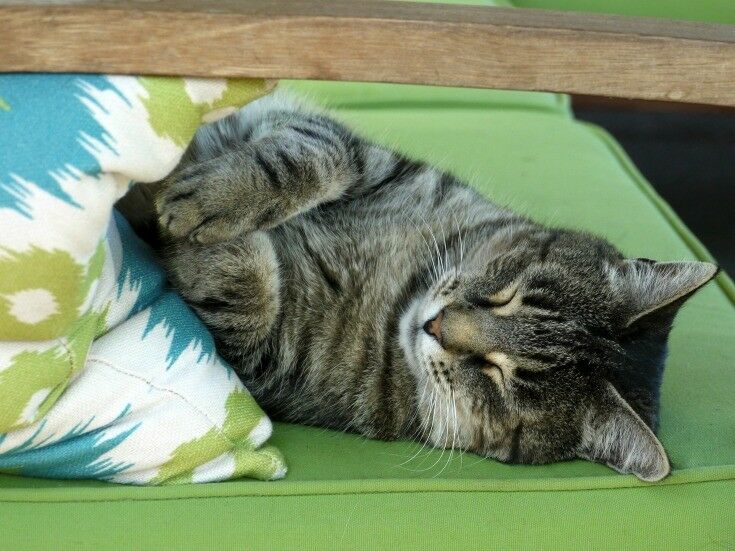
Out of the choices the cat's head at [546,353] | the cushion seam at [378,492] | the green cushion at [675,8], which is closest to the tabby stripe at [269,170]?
the cat's head at [546,353]

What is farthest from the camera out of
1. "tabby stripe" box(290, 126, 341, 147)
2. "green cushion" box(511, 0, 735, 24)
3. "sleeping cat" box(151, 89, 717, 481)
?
"green cushion" box(511, 0, 735, 24)

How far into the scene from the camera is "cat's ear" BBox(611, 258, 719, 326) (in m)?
1.30

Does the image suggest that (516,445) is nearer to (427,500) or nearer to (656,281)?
(427,500)

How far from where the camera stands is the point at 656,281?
1.37 m

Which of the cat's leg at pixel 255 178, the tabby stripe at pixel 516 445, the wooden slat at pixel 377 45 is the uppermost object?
the wooden slat at pixel 377 45

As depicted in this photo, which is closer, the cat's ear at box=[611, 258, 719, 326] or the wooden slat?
the wooden slat

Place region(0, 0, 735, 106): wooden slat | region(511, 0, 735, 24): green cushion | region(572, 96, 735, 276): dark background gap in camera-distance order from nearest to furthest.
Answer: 1. region(0, 0, 735, 106): wooden slat
2. region(511, 0, 735, 24): green cushion
3. region(572, 96, 735, 276): dark background gap

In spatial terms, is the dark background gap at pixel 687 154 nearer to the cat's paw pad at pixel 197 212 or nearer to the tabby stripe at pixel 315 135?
the tabby stripe at pixel 315 135

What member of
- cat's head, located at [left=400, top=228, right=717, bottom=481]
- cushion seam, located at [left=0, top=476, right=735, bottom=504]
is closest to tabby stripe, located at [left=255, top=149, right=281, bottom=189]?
cat's head, located at [left=400, top=228, right=717, bottom=481]

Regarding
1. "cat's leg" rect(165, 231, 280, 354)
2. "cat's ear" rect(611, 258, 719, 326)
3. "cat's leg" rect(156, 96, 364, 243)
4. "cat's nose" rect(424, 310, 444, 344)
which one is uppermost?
"cat's leg" rect(156, 96, 364, 243)

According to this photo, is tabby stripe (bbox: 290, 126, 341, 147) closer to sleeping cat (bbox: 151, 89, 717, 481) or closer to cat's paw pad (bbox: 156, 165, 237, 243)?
sleeping cat (bbox: 151, 89, 717, 481)

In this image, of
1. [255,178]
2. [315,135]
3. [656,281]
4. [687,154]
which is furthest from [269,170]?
[687,154]

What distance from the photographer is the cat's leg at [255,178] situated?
4.12ft

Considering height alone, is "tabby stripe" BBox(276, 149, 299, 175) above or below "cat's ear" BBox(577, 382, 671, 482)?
above
